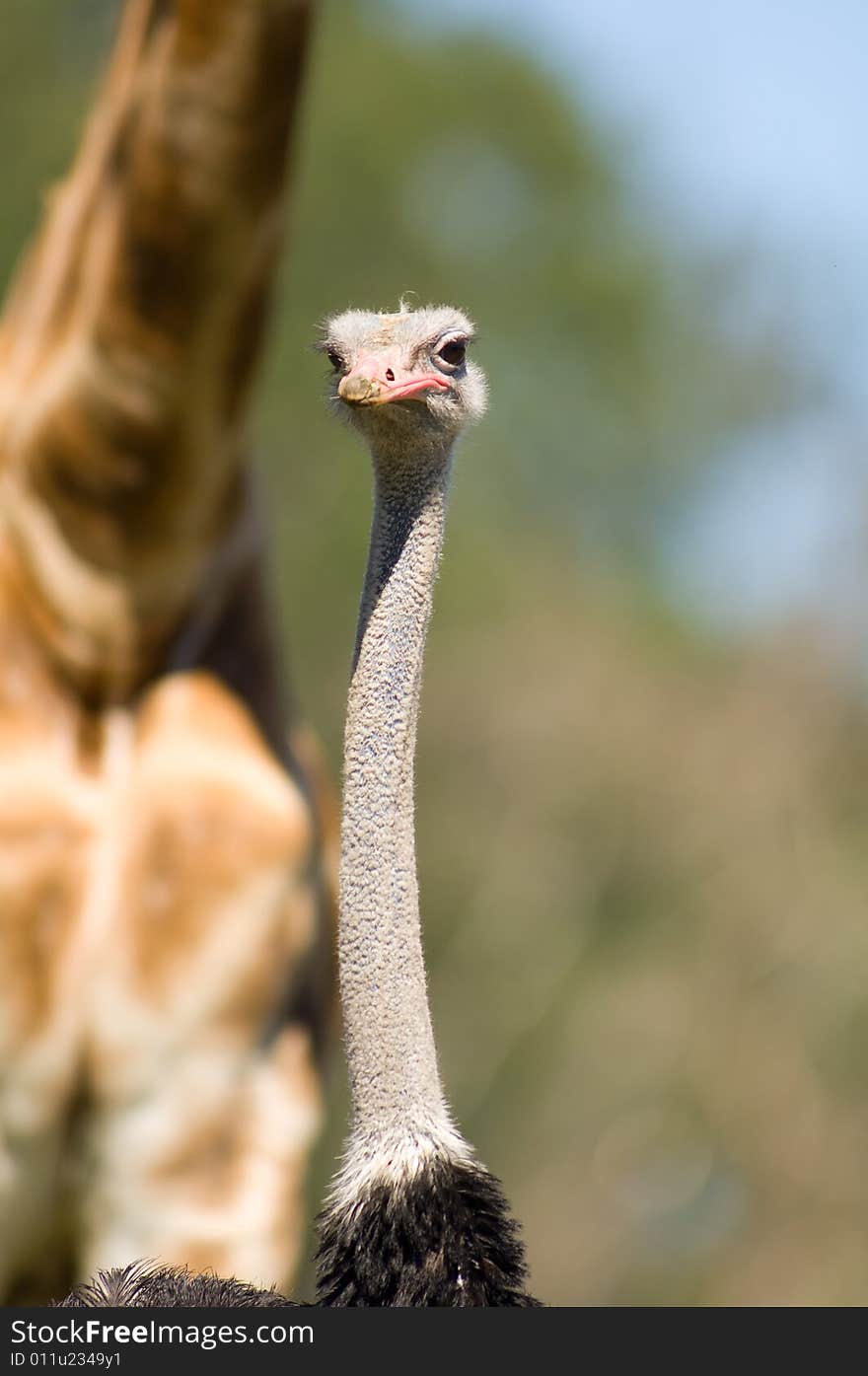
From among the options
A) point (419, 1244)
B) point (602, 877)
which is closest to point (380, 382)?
point (419, 1244)

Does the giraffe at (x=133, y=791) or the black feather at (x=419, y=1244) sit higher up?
the giraffe at (x=133, y=791)

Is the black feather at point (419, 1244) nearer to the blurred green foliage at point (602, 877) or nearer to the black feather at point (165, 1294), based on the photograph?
the black feather at point (165, 1294)

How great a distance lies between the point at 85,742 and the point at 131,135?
898mm

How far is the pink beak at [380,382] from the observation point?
2.26 metres

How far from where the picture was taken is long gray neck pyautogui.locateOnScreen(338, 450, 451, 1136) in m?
2.24

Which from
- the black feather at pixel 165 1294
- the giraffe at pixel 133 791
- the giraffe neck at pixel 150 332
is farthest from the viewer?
the giraffe at pixel 133 791

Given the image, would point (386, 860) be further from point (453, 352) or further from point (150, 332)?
point (150, 332)

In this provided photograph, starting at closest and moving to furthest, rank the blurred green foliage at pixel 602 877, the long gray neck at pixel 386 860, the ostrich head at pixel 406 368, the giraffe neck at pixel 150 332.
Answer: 1. the long gray neck at pixel 386 860
2. the ostrich head at pixel 406 368
3. the giraffe neck at pixel 150 332
4. the blurred green foliage at pixel 602 877

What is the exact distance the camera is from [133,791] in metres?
3.58

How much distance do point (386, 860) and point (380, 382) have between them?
45 centimetres

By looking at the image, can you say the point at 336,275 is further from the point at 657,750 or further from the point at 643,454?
the point at 643,454

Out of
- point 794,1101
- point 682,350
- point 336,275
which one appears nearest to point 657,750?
point 794,1101

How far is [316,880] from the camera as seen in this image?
3.77 m

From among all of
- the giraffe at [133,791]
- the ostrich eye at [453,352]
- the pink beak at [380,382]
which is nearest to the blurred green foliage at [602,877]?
the giraffe at [133,791]
